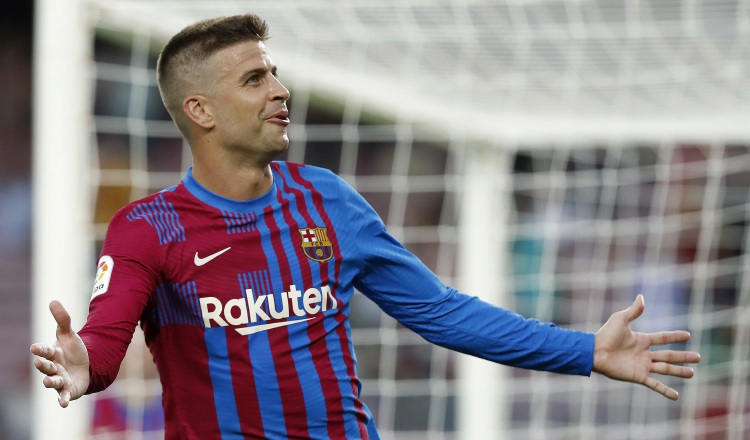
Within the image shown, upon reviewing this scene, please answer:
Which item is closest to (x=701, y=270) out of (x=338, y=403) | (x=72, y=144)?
(x=72, y=144)

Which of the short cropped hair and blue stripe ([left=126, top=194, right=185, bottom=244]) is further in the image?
the short cropped hair

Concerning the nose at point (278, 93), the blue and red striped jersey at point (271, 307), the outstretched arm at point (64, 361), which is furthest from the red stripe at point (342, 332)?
the outstretched arm at point (64, 361)

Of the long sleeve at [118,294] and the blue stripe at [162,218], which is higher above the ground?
the blue stripe at [162,218]

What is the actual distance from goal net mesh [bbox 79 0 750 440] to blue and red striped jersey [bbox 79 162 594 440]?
1694 mm

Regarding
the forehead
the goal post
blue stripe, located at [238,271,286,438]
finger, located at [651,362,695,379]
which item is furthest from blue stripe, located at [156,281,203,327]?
the goal post

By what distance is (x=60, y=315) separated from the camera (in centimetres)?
183

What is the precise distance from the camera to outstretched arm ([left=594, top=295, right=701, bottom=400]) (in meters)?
2.34

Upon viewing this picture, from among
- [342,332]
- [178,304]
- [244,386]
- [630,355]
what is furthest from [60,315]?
[630,355]

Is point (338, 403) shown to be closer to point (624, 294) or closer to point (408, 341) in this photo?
point (624, 294)

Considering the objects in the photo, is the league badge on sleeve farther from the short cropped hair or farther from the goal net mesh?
the goal net mesh

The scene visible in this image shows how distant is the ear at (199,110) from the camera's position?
2.37 m

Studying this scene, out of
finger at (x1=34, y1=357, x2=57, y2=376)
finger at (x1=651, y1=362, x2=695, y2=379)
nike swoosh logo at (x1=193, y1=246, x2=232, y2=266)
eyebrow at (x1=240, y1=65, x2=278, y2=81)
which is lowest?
finger at (x1=34, y1=357, x2=57, y2=376)

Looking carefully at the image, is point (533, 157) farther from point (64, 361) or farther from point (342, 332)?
point (64, 361)

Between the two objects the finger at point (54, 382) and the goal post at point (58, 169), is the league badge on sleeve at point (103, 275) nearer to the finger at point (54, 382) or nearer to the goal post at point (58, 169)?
the finger at point (54, 382)
